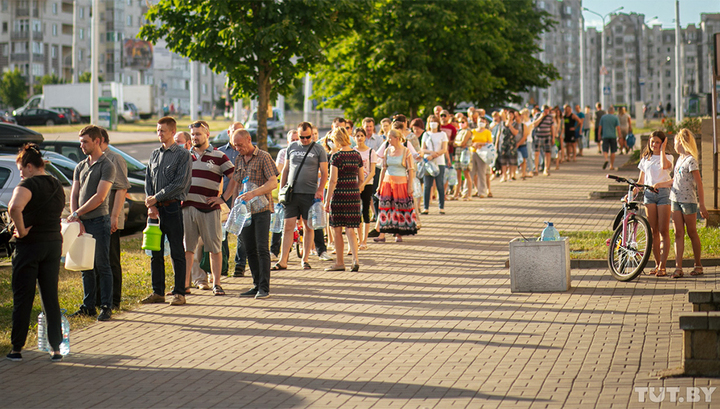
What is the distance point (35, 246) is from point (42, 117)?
208 feet

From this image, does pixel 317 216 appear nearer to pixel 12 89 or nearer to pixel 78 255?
pixel 78 255

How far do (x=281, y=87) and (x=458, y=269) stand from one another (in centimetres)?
975

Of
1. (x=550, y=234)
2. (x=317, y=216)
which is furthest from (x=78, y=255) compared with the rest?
(x=550, y=234)

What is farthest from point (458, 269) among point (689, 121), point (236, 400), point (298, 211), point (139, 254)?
point (689, 121)

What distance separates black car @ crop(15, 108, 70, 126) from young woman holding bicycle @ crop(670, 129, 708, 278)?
2455 inches

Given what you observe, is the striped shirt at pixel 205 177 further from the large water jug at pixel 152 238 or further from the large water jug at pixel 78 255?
the large water jug at pixel 78 255

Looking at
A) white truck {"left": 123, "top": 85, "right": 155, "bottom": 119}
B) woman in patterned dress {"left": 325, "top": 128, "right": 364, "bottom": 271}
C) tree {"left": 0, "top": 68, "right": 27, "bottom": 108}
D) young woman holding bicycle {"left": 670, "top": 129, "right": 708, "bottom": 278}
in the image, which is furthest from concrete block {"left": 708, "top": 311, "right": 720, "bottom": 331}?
tree {"left": 0, "top": 68, "right": 27, "bottom": 108}

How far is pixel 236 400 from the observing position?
6391 mm

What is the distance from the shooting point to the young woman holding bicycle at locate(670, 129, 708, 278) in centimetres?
1087

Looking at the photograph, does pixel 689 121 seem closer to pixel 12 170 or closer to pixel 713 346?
pixel 12 170

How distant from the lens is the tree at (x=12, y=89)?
8612 cm

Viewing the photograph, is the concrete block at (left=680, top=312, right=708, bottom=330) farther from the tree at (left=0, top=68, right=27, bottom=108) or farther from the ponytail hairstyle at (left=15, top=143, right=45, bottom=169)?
the tree at (left=0, top=68, right=27, bottom=108)

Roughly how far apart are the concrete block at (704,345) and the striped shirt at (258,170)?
17.3 feet

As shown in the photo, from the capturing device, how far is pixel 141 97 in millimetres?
86875
